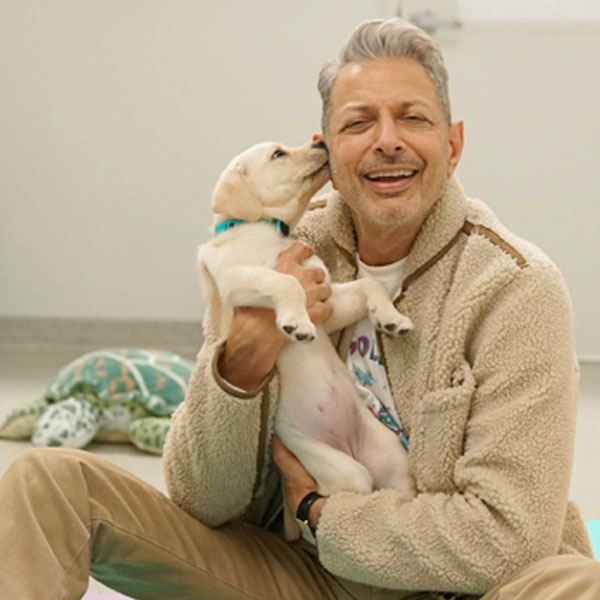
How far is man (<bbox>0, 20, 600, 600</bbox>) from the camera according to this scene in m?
1.37

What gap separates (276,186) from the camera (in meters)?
1.77

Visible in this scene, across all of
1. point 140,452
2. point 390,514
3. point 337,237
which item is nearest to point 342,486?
point 390,514

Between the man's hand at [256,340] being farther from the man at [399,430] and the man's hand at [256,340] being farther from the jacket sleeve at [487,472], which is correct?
the jacket sleeve at [487,472]

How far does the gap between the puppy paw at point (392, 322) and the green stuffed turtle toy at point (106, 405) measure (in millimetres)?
1519

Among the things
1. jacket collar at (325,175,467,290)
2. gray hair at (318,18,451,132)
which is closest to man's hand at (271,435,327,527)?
jacket collar at (325,175,467,290)

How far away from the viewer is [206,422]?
1551mm

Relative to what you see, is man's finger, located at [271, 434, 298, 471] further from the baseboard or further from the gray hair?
the baseboard

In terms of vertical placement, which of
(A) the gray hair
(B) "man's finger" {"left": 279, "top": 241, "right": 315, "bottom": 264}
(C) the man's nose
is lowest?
(B) "man's finger" {"left": 279, "top": 241, "right": 315, "bottom": 264}

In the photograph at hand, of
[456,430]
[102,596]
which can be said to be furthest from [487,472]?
[102,596]

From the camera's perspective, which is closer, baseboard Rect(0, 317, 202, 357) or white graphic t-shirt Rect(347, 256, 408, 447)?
white graphic t-shirt Rect(347, 256, 408, 447)

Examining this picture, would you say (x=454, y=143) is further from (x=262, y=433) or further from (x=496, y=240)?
(x=262, y=433)

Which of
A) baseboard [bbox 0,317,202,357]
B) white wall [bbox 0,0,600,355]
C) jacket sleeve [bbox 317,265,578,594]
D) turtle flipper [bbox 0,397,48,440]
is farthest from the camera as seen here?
baseboard [bbox 0,317,202,357]

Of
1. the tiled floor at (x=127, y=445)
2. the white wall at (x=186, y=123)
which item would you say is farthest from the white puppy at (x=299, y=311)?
the white wall at (x=186, y=123)

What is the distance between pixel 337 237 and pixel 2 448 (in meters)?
1.70
